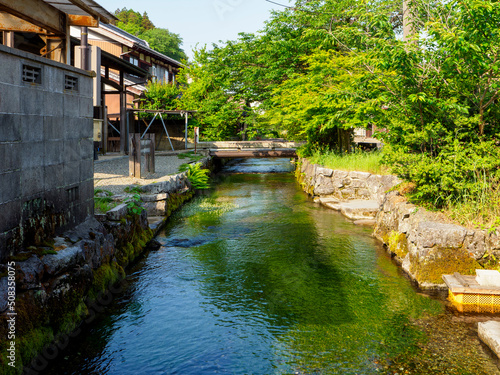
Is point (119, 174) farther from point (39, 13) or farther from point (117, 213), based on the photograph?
point (39, 13)

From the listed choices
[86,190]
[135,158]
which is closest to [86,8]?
[86,190]

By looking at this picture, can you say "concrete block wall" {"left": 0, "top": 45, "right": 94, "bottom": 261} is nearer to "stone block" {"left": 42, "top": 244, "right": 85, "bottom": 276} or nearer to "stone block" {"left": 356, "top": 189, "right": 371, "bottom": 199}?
"stone block" {"left": 42, "top": 244, "right": 85, "bottom": 276}

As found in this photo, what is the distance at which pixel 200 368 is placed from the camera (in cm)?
592

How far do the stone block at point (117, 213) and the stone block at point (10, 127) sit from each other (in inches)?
132

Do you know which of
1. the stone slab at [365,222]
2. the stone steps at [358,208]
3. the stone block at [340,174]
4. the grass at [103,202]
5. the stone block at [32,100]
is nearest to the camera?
the stone block at [32,100]

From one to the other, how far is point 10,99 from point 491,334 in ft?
24.9

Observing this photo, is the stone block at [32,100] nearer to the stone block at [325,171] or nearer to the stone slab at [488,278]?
the stone slab at [488,278]

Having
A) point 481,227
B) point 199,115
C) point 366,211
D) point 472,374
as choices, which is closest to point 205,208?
point 366,211

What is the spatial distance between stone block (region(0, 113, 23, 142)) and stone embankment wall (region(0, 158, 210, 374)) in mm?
1632

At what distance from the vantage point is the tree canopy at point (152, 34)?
53.0 meters

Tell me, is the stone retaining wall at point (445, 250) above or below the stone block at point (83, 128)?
below

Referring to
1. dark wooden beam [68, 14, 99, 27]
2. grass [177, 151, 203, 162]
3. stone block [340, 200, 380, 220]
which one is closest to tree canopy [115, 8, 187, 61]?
grass [177, 151, 203, 162]

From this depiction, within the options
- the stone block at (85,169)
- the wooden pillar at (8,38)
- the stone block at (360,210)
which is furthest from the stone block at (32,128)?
the stone block at (360,210)

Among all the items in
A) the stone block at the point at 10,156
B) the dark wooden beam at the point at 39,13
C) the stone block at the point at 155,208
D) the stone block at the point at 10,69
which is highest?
the dark wooden beam at the point at 39,13
